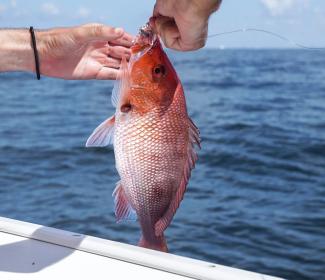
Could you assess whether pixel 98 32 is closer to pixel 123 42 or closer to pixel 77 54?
pixel 123 42

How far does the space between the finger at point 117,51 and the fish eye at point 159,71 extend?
0.31 meters

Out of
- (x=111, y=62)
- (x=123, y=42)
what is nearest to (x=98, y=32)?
(x=123, y=42)

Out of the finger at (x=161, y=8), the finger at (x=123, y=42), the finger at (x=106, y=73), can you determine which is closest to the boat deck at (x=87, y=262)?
the finger at (x=106, y=73)

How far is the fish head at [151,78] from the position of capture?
184 cm

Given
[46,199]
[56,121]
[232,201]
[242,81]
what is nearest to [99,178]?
→ [46,199]

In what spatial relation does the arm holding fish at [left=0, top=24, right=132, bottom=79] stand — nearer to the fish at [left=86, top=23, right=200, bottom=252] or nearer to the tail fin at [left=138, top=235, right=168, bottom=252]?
the fish at [left=86, top=23, right=200, bottom=252]

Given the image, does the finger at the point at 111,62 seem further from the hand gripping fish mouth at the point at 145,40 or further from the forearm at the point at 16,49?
the hand gripping fish mouth at the point at 145,40

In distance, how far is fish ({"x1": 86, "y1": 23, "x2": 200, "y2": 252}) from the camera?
183 cm

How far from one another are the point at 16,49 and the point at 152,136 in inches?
35.3

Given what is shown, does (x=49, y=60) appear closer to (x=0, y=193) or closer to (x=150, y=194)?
(x=150, y=194)

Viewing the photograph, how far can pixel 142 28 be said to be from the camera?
6.09 ft

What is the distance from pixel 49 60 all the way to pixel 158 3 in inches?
27.4

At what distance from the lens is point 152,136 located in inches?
72.2

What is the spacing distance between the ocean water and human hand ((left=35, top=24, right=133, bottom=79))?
0.77 metres
